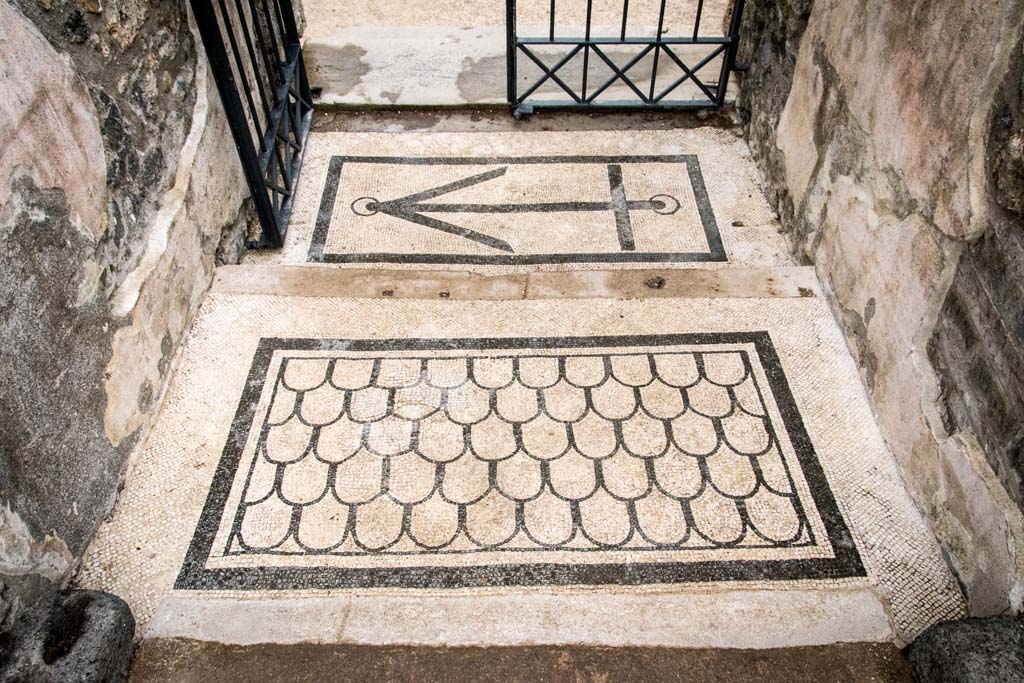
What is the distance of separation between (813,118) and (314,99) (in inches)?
97.7

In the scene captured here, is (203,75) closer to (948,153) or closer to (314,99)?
(314,99)

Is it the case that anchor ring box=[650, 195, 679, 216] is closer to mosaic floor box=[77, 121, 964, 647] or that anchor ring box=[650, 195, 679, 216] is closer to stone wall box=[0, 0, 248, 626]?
mosaic floor box=[77, 121, 964, 647]

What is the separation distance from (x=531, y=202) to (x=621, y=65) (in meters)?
1.47

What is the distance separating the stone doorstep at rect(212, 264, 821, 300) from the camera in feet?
8.55

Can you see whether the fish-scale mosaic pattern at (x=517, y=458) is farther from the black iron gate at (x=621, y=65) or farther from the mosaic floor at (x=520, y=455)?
the black iron gate at (x=621, y=65)

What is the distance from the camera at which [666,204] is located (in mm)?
3123

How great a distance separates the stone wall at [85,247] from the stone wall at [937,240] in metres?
2.18

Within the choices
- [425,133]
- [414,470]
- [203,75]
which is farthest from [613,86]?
[414,470]

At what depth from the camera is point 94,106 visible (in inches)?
76.2

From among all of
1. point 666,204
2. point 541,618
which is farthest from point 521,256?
point 541,618

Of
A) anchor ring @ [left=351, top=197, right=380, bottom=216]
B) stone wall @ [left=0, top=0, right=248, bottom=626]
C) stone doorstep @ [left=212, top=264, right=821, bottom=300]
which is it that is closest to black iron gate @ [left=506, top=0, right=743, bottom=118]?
anchor ring @ [left=351, top=197, right=380, bottom=216]

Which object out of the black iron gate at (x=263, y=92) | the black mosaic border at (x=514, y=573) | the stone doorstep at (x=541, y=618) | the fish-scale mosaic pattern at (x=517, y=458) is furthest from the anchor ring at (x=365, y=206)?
the stone doorstep at (x=541, y=618)

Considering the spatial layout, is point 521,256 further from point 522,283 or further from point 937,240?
point 937,240

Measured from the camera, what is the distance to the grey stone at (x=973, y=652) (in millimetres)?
1341
